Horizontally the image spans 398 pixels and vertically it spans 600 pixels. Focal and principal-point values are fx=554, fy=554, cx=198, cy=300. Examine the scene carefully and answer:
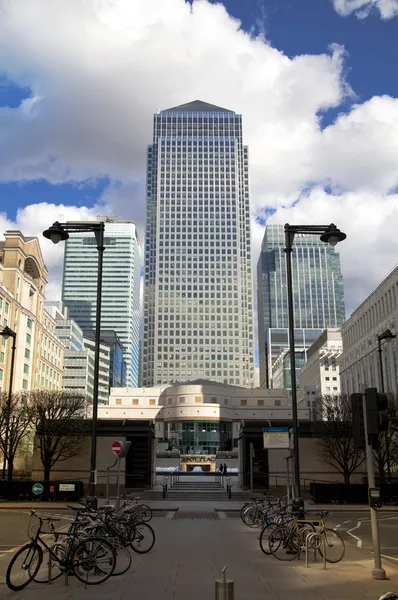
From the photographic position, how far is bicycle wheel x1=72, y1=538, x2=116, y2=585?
10797 millimetres

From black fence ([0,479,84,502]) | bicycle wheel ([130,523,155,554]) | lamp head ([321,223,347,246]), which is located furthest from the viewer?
black fence ([0,479,84,502])

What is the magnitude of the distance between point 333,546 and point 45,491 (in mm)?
21714

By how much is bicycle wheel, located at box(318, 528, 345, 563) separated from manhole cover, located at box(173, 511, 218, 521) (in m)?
10.8

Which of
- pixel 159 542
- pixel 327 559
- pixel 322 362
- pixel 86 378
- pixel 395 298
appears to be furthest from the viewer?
pixel 86 378

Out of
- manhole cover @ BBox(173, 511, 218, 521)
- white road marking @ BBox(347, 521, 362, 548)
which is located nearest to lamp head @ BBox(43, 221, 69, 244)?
manhole cover @ BBox(173, 511, 218, 521)

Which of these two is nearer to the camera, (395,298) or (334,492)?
(334,492)

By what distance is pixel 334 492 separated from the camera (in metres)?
31.5

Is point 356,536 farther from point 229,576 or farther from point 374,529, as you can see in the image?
point 229,576

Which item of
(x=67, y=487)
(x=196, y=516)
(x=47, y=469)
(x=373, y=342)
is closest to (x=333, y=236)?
(x=196, y=516)

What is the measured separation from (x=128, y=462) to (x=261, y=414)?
272 feet

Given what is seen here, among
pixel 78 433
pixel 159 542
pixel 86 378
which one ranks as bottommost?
pixel 159 542

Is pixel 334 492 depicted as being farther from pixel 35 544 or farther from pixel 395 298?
pixel 395 298

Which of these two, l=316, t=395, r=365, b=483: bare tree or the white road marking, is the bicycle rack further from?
l=316, t=395, r=365, b=483: bare tree

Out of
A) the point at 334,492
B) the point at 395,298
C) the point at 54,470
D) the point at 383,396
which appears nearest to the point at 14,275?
the point at 54,470
